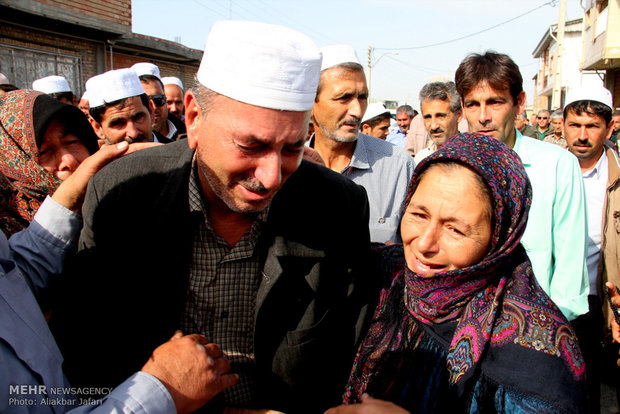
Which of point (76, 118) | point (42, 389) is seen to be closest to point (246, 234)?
point (42, 389)

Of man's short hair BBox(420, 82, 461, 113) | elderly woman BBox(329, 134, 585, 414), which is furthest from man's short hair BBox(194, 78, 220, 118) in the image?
man's short hair BBox(420, 82, 461, 113)

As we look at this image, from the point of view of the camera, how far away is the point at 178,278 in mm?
1648

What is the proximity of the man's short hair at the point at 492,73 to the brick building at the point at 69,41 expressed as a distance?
9976 mm

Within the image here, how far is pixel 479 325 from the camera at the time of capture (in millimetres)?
1605

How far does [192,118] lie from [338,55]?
1.91 meters

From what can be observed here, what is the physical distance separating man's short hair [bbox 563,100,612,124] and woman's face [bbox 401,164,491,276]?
302cm

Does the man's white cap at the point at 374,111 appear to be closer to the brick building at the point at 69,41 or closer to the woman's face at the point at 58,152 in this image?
the woman's face at the point at 58,152

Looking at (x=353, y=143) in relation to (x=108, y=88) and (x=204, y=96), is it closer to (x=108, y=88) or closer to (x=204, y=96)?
(x=204, y=96)

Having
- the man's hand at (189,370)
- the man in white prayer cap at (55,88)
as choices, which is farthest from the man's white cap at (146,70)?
the man's hand at (189,370)

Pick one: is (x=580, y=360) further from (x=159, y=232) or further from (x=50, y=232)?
(x=50, y=232)

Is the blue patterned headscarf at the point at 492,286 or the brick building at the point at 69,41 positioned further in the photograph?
the brick building at the point at 69,41

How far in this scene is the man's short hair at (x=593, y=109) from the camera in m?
3.94

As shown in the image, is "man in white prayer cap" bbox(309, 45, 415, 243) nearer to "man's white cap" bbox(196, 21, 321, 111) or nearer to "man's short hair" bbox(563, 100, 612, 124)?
"man's white cap" bbox(196, 21, 321, 111)

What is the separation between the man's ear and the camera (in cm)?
164
